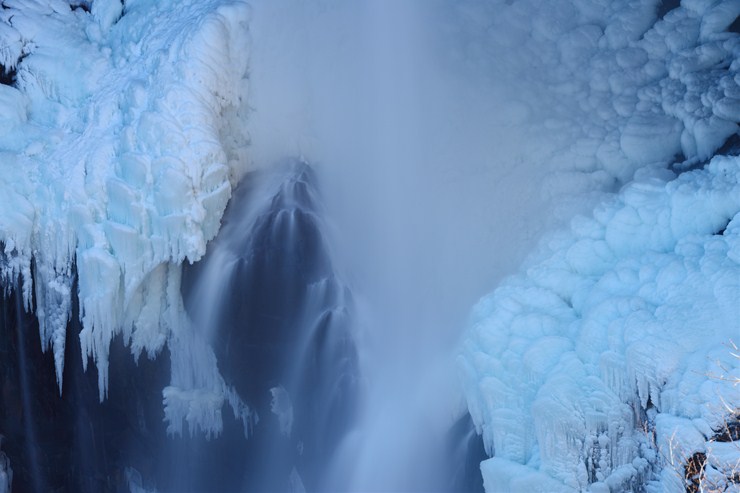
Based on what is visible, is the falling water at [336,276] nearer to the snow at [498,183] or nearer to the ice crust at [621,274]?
the snow at [498,183]

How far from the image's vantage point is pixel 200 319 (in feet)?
30.3

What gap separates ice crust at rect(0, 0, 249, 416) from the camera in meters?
8.97

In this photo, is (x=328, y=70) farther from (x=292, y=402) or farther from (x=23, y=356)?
(x=23, y=356)

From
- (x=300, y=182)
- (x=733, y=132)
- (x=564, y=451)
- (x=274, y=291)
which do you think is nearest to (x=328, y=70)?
(x=300, y=182)

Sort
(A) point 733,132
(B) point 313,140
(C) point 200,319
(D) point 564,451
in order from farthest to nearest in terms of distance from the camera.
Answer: (B) point 313,140
(C) point 200,319
(A) point 733,132
(D) point 564,451

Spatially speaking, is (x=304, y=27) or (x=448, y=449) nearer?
(x=448, y=449)

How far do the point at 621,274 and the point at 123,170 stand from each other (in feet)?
18.3

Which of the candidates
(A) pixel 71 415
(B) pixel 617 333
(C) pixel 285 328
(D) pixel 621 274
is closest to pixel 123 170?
(C) pixel 285 328

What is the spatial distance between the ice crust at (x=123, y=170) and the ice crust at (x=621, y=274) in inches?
129

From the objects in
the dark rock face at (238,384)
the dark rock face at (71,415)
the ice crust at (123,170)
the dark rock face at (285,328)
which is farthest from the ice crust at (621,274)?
the dark rock face at (71,415)

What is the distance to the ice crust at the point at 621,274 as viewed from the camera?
242 inches

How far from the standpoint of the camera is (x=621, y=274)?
23.3ft

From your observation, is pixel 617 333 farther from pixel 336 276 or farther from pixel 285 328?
pixel 285 328

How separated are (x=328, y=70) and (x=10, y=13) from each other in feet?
13.9
